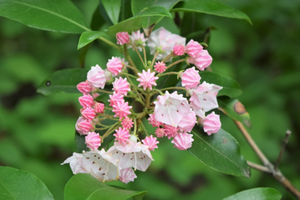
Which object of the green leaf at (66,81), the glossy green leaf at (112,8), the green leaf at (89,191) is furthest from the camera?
the green leaf at (66,81)

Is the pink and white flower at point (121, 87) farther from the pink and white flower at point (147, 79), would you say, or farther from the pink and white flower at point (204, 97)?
the pink and white flower at point (204, 97)

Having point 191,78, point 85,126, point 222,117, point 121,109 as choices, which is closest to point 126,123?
point 121,109

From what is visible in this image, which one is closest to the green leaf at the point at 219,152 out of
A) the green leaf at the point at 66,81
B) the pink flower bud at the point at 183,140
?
the pink flower bud at the point at 183,140

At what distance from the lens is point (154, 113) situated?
1045 millimetres

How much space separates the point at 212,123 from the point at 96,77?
0.44 meters

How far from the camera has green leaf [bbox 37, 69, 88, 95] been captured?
56.2 inches

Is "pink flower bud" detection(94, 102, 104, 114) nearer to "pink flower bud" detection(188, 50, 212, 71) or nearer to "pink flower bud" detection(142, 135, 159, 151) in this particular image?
"pink flower bud" detection(142, 135, 159, 151)

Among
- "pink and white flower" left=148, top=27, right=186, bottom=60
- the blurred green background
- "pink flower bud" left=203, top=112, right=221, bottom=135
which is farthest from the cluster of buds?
the blurred green background

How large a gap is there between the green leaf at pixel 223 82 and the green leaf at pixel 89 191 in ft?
1.90

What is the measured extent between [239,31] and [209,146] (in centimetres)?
247

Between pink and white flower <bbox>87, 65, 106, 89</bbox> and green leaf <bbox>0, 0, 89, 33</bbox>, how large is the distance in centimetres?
25

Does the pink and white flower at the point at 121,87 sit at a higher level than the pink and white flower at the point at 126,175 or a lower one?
higher

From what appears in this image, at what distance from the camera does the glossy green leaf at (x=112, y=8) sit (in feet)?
4.28

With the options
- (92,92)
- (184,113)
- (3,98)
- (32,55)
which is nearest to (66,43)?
(32,55)
